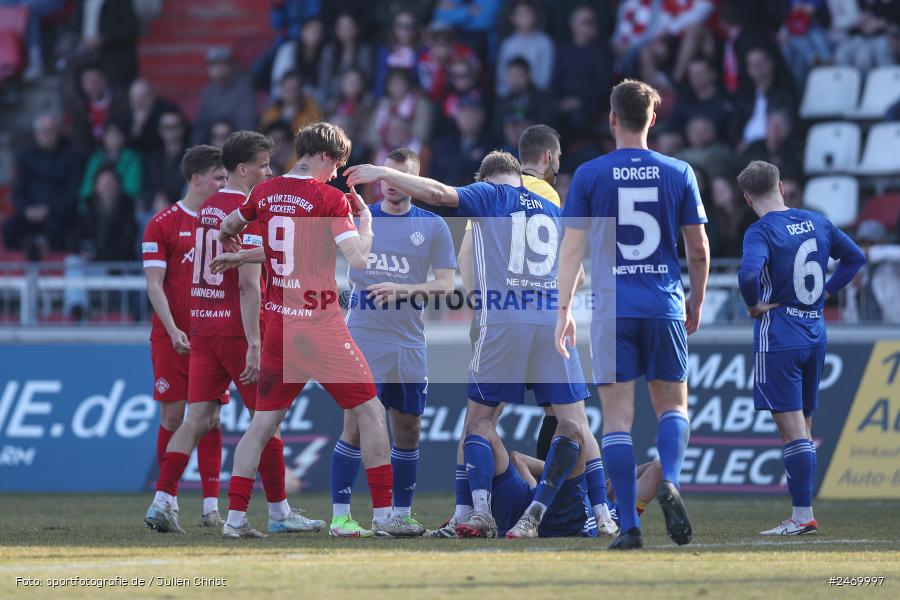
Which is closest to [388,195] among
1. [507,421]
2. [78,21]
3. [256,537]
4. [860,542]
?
[256,537]

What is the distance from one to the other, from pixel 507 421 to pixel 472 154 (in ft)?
13.0

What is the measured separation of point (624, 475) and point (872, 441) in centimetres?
553

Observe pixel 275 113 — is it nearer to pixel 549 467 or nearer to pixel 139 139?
pixel 139 139

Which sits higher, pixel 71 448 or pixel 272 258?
pixel 272 258

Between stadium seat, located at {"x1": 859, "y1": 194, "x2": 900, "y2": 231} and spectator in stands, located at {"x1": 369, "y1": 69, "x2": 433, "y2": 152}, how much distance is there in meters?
4.94

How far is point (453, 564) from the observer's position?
21.2ft

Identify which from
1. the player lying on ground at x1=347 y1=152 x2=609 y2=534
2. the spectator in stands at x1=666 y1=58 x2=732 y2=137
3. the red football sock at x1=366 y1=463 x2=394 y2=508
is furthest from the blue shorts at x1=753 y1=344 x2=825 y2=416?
the spectator in stands at x1=666 y1=58 x2=732 y2=137

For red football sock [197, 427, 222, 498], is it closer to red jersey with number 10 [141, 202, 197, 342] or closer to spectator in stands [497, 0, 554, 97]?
red jersey with number 10 [141, 202, 197, 342]

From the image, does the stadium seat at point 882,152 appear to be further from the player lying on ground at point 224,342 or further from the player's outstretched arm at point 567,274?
the player's outstretched arm at point 567,274

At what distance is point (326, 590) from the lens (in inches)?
222

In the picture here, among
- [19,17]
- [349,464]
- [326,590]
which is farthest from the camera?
[19,17]

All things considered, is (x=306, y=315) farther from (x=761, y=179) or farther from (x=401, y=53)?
(x=401, y=53)

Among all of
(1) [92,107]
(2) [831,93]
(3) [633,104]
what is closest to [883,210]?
(2) [831,93]

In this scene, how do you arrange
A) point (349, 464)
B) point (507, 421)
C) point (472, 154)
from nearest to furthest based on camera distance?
1. point (349, 464)
2. point (507, 421)
3. point (472, 154)
